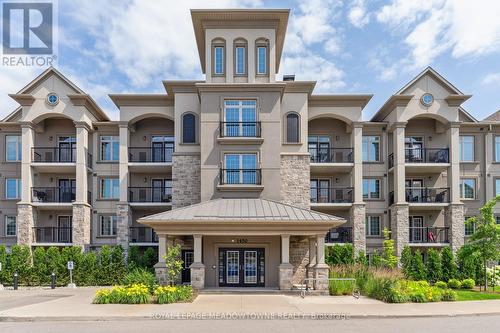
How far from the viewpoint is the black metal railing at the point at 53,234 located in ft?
101

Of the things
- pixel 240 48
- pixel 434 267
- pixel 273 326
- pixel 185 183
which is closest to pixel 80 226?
pixel 185 183

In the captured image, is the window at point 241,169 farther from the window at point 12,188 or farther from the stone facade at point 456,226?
the window at point 12,188

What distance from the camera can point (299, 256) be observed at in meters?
26.3

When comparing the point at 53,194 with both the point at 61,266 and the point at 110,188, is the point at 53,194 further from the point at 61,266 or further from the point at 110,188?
the point at 61,266

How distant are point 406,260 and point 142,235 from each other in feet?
60.5

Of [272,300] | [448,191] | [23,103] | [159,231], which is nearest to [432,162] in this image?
[448,191]

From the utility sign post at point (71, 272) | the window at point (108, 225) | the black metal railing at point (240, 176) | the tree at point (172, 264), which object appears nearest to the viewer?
the tree at point (172, 264)

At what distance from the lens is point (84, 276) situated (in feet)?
91.4

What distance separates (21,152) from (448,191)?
31560 millimetres

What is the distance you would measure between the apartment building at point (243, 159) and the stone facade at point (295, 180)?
7 centimetres

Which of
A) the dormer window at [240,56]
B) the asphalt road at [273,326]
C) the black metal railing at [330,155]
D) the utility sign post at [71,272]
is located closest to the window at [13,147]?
the utility sign post at [71,272]

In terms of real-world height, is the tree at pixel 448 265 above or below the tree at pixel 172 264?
below

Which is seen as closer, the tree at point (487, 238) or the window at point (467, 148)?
the tree at point (487, 238)

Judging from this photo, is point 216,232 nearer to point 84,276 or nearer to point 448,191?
point 84,276
